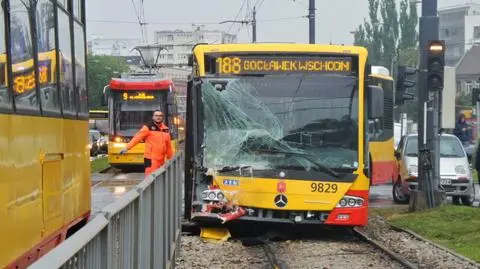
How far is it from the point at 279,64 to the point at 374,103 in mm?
1571

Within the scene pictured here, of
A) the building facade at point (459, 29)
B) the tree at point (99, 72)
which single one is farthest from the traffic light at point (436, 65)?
the building facade at point (459, 29)

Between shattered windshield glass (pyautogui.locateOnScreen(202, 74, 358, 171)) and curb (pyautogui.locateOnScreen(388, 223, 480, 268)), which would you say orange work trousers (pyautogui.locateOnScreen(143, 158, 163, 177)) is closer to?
shattered windshield glass (pyautogui.locateOnScreen(202, 74, 358, 171))

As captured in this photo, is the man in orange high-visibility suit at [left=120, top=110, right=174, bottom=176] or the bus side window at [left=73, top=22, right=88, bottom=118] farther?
the man in orange high-visibility suit at [left=120, top=110, right=174, bottom=176]

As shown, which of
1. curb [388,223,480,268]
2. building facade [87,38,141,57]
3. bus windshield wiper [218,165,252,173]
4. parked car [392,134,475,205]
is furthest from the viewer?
building facade [87,38,141,57]

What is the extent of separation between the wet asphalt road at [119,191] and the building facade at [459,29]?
126 m

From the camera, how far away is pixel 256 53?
13.7 m

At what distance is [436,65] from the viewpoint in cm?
1764

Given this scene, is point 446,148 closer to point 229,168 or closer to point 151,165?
point 151,165

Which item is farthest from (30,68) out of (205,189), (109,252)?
(205,189)

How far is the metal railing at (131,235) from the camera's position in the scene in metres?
3.11

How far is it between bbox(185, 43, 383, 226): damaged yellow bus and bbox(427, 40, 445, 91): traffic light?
4434 mm

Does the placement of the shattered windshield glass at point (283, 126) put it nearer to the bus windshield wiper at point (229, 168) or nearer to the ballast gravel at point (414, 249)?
the bus windshield wiper at point (229, 168)

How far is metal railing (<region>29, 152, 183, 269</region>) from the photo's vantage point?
10.2ft

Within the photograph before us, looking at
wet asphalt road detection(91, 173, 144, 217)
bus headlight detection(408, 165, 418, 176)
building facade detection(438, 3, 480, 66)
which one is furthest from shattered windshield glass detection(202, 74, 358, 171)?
building facade detection(438, 3, 480, 66)
